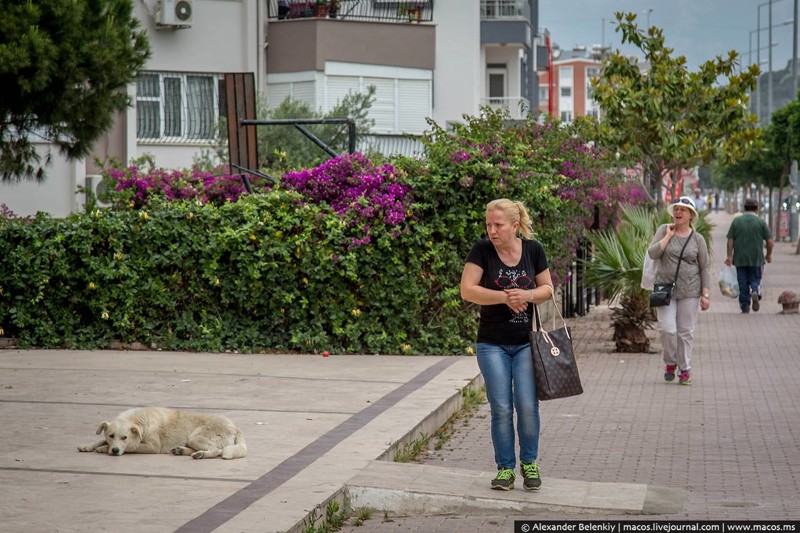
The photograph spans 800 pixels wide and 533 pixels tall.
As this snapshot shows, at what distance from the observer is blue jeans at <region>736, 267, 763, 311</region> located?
920 inches

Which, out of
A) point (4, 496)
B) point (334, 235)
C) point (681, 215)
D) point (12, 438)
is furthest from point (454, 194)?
point (4, 496)

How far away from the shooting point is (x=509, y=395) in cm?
775

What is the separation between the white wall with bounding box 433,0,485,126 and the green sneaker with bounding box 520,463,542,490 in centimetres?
3153

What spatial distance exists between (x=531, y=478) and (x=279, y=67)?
26.7 metres

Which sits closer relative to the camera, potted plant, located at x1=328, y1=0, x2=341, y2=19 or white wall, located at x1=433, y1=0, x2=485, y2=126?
potted plant, located at x1=328, y1=0, x2=341, y2=19

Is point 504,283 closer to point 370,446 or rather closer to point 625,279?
point 370,446

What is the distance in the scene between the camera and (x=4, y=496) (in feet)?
23.4

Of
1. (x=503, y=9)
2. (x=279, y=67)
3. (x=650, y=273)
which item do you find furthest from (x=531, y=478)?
(x=503, y=9)

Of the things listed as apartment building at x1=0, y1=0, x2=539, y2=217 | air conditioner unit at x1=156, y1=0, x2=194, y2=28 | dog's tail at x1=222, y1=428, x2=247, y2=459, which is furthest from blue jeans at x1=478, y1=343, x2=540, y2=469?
air conditioner unit at x1=156, y1=0, x2=194, y2=28

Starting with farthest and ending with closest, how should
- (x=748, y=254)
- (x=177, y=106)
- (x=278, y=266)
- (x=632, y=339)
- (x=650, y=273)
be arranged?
(x=177, y=106)
(x=748, y=254)
(x=632, y=339)
(x=278, y=266)
(x=650, y=273)

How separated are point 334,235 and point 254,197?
1145mm

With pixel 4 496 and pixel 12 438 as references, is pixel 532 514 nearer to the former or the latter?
pixel 4 496

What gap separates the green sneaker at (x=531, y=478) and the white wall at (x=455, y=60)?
1241 inches

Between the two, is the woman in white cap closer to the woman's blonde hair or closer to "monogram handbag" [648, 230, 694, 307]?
"monogram handbag" [648, 230, 694, 307]
